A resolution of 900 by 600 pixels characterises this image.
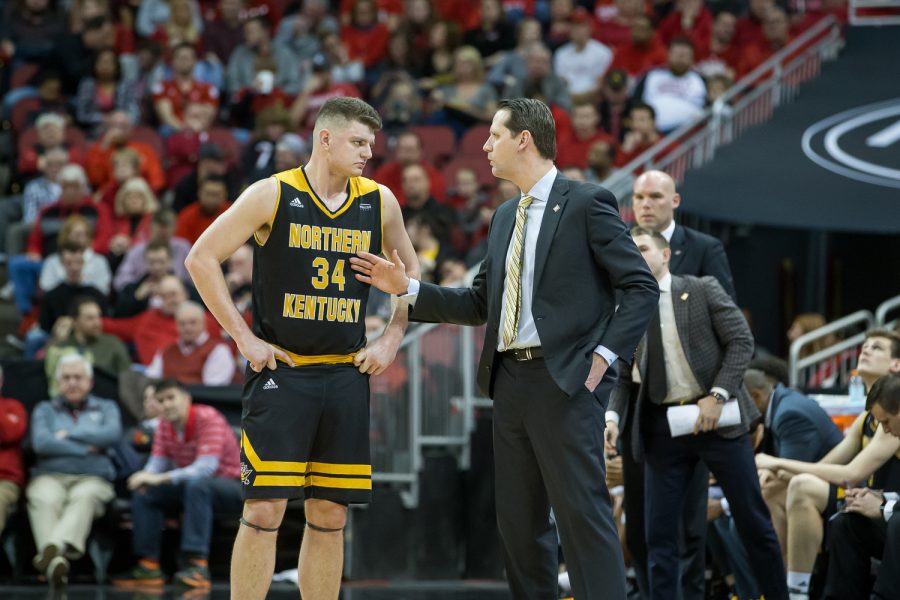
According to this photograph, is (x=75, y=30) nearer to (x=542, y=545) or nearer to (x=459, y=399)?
(x=459, y=399)

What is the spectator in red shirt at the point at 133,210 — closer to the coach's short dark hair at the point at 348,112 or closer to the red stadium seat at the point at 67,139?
the red stadium seat at the point at 67,139

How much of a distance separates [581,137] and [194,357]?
169 inches

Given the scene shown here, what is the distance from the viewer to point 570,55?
560 inches

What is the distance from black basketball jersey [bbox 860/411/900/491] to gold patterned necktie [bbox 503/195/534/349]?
8.64 feet

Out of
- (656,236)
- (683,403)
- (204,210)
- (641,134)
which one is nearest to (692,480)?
(683,403)

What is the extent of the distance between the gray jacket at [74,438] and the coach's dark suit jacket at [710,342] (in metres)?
4.02

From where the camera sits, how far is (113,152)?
13.1m

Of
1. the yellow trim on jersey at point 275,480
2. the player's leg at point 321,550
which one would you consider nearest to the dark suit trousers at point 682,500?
the player's leg at point 321,550

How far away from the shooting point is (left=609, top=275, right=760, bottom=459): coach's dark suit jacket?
6.49 m

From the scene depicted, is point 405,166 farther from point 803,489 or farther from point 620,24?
point 803,489

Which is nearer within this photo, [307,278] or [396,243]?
[307,278]

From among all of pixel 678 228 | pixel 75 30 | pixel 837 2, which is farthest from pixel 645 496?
pixel 75 30

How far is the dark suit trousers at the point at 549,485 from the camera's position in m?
5.12

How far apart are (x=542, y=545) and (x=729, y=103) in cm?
874
